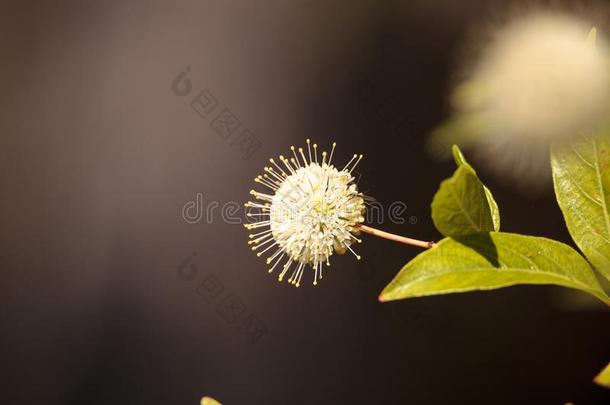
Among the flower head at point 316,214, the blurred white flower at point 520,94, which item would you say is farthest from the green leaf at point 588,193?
the blurred white flower at point 520,94

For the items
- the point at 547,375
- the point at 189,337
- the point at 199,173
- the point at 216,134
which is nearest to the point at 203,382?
the point at 189,337

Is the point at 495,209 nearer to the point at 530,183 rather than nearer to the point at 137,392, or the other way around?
the point at 530,183

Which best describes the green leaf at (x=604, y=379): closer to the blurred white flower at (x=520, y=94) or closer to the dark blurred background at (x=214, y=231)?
the blurred white flower at (x=520, y=94)

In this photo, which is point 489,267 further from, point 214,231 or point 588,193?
point 214,231

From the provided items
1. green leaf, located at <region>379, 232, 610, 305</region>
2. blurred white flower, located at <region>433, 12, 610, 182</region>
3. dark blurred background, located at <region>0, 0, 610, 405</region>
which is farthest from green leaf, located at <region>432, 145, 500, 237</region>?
dark blurred background, located at <region>0, 0, 610, 405</region>

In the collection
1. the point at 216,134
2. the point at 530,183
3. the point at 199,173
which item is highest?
the point at 530,183

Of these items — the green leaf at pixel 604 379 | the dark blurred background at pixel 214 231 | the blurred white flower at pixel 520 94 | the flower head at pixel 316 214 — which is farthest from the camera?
the dark blurred background at pixel 214 231

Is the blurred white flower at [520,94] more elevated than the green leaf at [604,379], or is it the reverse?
the blurred white flower at [520,94]
